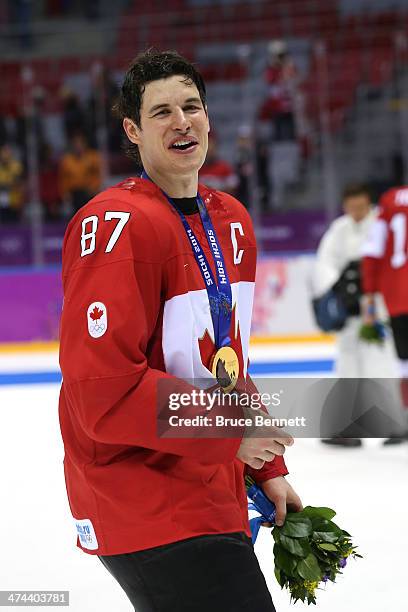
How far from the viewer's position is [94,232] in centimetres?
167

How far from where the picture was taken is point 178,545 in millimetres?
1677

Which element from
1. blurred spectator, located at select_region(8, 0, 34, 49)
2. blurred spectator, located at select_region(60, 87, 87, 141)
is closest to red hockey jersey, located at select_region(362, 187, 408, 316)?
blurred spectator, located at select_region(60, 87, 87, 141)

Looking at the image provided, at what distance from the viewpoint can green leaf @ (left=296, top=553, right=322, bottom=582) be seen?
1.94 m

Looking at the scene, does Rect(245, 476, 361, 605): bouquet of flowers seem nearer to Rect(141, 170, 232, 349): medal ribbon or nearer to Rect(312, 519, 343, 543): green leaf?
Rect(312, 519, 343, 543): green leaf

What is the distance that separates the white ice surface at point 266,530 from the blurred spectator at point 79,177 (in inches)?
177

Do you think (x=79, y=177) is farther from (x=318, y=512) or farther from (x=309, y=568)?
(x=309, y=568)

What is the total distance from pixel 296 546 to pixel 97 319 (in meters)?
0.64

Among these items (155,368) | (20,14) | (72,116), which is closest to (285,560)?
(155,368)

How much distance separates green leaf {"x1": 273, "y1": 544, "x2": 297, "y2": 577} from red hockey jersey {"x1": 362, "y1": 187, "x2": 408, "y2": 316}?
12.4ft

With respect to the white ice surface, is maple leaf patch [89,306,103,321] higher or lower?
higher

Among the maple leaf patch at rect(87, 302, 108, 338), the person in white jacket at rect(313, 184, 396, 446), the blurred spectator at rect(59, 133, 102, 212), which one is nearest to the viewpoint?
the maple leaf patch at rect(87, 302, 108, 338)

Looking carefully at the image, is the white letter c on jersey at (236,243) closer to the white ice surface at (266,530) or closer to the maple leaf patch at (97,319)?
the maple leaf patch at (97,319)

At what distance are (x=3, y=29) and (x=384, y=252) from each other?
892 cm

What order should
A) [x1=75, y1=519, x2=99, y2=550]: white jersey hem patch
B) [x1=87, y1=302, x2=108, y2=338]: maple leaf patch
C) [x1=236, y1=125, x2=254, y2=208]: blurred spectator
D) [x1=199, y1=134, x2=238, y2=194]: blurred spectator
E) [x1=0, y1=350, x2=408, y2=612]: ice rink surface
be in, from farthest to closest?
[x1=199, y1=134, x2=238, y2=194]: blurred spectator, [x1=236, y1=125, x2=254, y2=208]: blurred spectator, [x1=0, y1=350, x2=408, y2=612]: ice rink surface, [x1=75, y1=519, x2=99, y2=550]: white jersey hem patch, [x1=87, y1=302, x2=108, y2=338]: maple leaf patch
